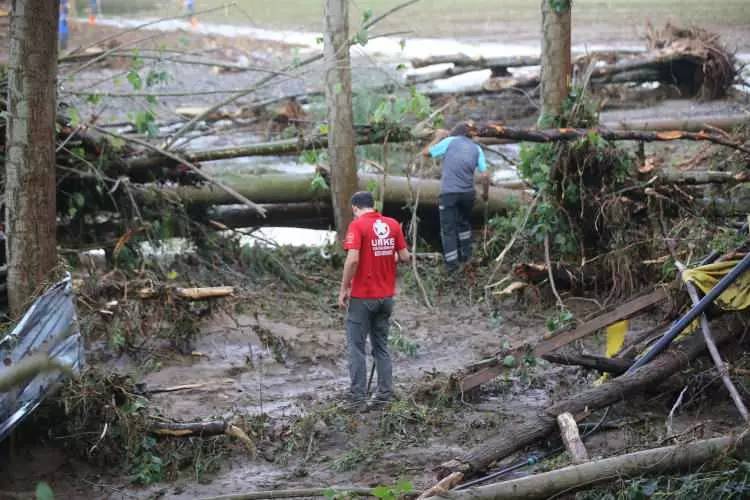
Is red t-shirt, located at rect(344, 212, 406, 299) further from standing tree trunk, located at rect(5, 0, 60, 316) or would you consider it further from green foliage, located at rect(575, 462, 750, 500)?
green foliage, located at rect(575, 462, 750, 500)

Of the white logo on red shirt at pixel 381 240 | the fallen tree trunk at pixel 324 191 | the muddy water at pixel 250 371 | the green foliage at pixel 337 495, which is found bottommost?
the muddy water at pixel 250 371

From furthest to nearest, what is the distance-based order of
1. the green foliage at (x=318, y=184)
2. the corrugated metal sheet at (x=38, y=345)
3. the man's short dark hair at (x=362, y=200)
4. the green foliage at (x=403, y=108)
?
1. the green foliage at (x=318, y=184)
2. the green foliage at (x=403, y=108)
3. the man's short dark hair at (x=362, y=200)
4. the corrugated metal sheet at (x=38, y=345)

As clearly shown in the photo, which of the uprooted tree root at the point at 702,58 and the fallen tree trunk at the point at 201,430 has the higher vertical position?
the uprooted tree root at the point at 702,58

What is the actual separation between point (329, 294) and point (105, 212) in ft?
8.04

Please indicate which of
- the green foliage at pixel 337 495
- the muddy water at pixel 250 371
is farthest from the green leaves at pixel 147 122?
the green foliage at pixel 337 495

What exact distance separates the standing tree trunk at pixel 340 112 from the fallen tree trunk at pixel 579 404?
5270 millimetres

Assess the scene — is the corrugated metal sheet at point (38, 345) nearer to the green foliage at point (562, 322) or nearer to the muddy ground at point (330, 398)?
the muddy ground at point (330, 398)

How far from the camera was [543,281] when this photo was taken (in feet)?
33.8

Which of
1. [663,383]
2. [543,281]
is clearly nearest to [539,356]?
[663,383]

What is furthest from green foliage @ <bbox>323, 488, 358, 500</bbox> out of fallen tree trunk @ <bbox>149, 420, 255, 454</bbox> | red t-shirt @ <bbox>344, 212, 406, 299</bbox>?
red t-shirt @ <bbox>344, 212, 406, 299</bbox>

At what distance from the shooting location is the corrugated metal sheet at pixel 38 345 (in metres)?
6.56

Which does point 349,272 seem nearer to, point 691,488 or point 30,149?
point 30,149

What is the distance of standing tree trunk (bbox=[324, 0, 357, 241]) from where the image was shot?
11234 mm

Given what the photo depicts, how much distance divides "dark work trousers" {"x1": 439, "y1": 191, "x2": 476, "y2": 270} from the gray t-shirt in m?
0.09
